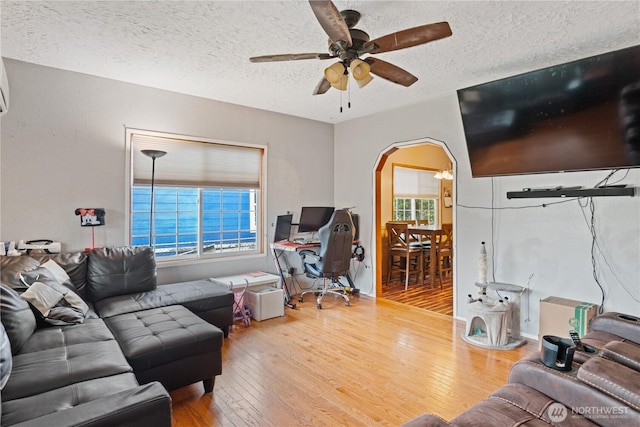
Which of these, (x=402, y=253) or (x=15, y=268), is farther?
(x=402, y=253)

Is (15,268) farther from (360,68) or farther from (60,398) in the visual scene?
(360,68)

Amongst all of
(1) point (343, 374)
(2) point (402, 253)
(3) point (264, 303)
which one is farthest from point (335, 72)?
(2) point (402, 253)

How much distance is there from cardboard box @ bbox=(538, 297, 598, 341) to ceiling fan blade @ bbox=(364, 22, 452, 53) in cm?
252

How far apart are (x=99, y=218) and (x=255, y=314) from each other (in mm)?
1921

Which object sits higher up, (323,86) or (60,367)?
(323,86)

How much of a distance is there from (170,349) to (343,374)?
1.30 meters

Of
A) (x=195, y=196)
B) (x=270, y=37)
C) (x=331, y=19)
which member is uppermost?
(x=270, y=37)

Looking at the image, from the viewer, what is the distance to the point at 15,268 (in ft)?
8.80

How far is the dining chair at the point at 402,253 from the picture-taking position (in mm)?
5605

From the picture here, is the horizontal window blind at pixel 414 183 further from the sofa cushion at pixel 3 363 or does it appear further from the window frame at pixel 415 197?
the sofa cushion at pixel 3 363

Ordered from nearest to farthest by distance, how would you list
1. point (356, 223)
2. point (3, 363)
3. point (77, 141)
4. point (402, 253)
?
point (3, 363) < point (77, 141) < point (356, 223) < point (402, 253)

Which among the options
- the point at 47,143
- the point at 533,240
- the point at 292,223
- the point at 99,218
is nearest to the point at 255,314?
the point at 292,223

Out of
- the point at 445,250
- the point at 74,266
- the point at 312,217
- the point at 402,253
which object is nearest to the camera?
the point at 74,266

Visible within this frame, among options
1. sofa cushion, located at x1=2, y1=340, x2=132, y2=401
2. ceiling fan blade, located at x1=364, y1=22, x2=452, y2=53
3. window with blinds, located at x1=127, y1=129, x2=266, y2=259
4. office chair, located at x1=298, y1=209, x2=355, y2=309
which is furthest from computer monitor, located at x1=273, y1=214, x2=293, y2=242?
ceiling fan blade, located at x1=364, y1=22, x2=452, y2=53
